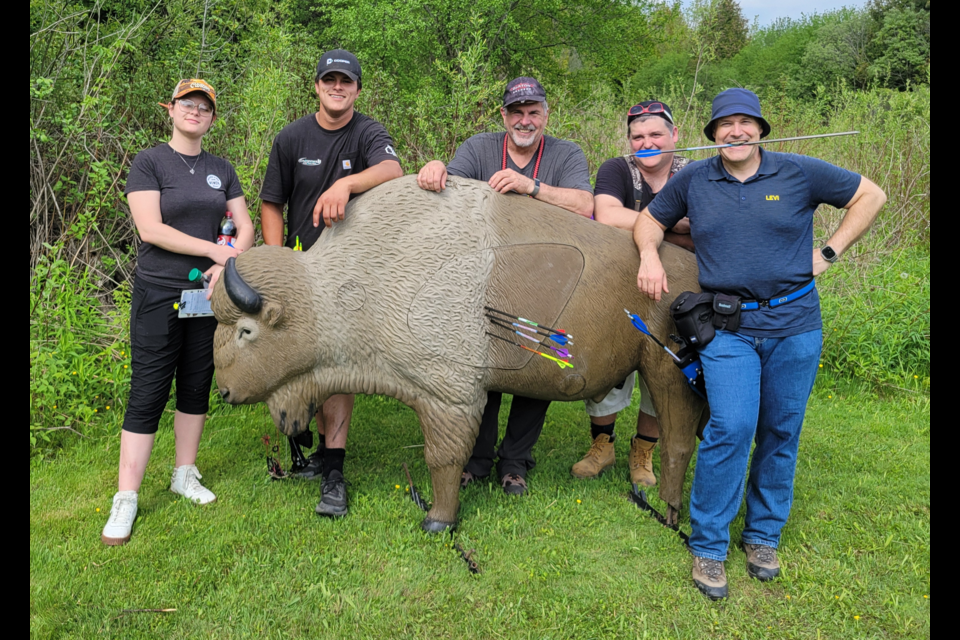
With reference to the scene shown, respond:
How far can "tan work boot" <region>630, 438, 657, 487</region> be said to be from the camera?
4453 millimetres

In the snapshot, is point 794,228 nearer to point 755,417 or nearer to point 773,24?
point 755,417

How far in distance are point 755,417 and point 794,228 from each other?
3.09 ft

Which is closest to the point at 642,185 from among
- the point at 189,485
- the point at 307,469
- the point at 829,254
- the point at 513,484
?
the point at 829,254

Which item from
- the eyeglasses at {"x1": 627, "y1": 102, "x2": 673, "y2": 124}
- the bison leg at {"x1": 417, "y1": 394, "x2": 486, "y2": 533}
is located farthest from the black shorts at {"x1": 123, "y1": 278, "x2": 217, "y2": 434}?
the eyeglasses at {"x1": 627, "y1": 102, "x2": 673, "y2": 124}

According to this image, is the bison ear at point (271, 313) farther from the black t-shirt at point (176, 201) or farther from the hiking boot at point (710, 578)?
the hiking boot at point (710, 578)

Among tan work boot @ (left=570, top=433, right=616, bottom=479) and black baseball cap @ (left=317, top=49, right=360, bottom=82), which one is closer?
black baseball cap @ (left=317, top=49, right=360, bottom=82)

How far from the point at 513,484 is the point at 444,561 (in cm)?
93

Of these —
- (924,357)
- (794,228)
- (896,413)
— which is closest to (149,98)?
(794,228)

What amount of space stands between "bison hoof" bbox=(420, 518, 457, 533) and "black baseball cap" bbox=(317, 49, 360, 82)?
2.71 meters

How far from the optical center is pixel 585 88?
17.5m

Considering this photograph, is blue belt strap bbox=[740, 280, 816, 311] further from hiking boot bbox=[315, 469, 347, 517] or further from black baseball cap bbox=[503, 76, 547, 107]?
hiking boot bbox=[315, 469, 347, 517]

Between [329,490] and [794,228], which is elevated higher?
[794,228]

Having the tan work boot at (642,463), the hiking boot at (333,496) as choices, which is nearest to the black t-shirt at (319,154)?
the hiking boot at (333,496)

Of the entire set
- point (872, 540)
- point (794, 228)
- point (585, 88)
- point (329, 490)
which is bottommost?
point (329, 490)
